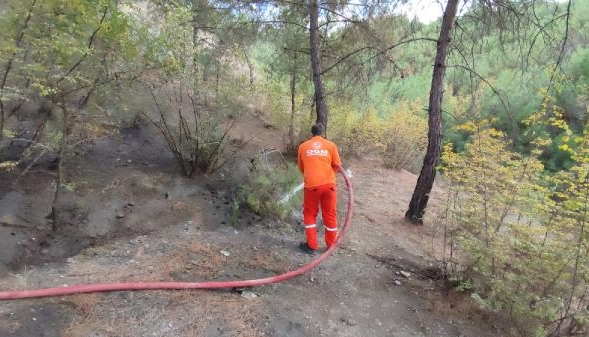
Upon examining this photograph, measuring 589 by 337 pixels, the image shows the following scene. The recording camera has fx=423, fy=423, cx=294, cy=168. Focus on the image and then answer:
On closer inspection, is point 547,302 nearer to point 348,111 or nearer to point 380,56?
point 380,56

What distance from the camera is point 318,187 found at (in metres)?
5.23

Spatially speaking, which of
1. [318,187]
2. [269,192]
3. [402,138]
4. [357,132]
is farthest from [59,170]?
[402,138]

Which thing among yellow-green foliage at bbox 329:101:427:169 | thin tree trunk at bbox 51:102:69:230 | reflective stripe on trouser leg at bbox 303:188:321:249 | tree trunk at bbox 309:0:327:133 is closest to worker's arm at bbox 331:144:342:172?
reflective stripe on trouser leg at bbox 303:188:321:249

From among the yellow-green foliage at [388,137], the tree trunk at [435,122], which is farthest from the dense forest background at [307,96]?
the yellow-green foliage at [388,137]

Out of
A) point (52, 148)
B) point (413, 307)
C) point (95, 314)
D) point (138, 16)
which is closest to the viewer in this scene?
point (95, 314)

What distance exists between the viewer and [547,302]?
3615mm

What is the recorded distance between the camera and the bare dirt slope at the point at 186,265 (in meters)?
3.59

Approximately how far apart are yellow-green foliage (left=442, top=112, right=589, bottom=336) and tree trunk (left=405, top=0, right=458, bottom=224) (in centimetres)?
123

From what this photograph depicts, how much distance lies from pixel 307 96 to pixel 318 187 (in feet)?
15.6

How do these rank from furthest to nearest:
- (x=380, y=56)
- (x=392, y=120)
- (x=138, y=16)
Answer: (x=392, y=120), (x=380, y=56), (x=138, y=16)

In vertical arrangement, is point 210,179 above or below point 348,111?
below

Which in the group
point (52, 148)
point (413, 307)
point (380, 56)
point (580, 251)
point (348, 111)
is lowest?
point (413, 307)

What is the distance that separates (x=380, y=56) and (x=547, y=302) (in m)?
4.79

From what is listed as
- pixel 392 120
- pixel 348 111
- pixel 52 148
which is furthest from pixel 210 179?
pixel 392 120
